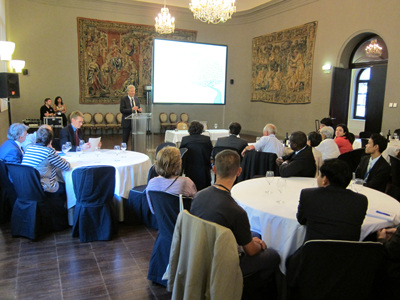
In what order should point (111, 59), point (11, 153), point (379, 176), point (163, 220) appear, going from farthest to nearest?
point (111, 59), point (11, 153), point (379, 176), point (163, 220)

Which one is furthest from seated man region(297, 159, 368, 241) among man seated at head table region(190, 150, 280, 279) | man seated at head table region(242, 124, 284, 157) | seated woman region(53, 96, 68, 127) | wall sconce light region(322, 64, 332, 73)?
seated woman region(53, 96, 68, 127)

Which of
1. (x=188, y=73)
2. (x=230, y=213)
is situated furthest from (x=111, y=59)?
(x=230, y=213)

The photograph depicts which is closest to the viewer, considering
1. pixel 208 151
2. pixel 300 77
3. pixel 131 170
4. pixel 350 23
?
pixel 131 170

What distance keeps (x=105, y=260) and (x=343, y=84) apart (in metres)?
9.44

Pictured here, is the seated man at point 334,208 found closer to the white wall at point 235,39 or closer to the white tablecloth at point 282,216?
the white tablecloth at point 282,216

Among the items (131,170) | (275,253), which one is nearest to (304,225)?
(275,253)

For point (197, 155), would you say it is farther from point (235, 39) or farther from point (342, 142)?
point (235, 39)

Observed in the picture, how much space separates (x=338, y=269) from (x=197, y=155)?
3379 mm

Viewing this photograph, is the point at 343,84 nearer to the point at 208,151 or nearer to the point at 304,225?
the point at 208,151

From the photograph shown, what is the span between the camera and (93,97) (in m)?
12.4

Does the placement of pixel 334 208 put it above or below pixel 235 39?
below

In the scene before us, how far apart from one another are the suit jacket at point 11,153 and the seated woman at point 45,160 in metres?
0.49

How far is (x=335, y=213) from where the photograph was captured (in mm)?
2143

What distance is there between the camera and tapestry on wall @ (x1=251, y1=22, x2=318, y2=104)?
11148 millimetres
